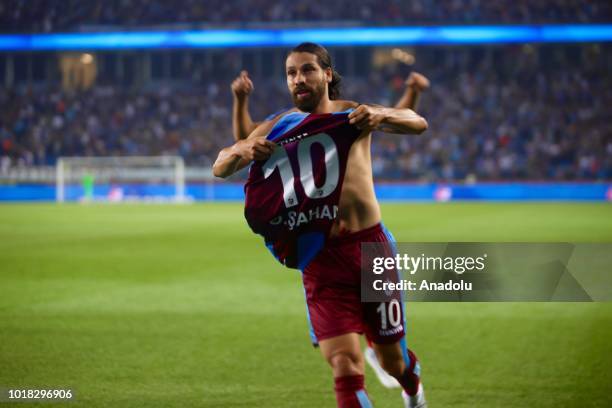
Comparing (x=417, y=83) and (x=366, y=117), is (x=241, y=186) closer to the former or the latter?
(x=417, y=83)

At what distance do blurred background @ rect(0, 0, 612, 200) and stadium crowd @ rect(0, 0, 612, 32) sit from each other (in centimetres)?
9

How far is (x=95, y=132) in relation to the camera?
139ft

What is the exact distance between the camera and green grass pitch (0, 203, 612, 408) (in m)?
5.39

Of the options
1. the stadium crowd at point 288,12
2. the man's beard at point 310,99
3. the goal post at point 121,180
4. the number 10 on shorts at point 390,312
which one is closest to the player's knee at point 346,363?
the number 10 on shorts at point 390,312

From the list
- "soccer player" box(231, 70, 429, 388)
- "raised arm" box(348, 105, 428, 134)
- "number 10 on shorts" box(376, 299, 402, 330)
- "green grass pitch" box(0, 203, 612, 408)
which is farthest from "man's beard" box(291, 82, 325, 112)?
"green grass pitch" box(0, 203, 612, 408)

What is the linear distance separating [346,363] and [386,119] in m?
1.11

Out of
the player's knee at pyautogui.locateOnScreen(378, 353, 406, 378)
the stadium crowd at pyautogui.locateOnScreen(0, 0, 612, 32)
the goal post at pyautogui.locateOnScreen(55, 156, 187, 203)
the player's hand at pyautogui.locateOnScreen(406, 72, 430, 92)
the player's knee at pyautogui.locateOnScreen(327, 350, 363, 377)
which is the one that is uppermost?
the stadium crowd at pyautogui.locateOnScreen(0, 0, 612, 32)

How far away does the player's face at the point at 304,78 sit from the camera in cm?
387

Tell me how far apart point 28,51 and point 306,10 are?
1550 cm

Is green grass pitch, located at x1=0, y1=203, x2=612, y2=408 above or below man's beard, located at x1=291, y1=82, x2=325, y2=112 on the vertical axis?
below

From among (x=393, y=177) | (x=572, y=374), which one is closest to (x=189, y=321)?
(x=572, y=374)

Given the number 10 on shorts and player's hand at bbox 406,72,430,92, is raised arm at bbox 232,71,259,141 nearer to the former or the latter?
player's hand at bbox 406,72,430,92

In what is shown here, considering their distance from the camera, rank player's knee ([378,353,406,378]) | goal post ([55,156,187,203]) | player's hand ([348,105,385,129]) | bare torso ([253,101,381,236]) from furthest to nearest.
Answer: goal post ([55,156,187,203])
player's knee ([378,353,406,378])
bare torso ([253,101,381,236])
player's hand ([348,105,385,129])

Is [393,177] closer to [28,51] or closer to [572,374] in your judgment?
[28,51]
